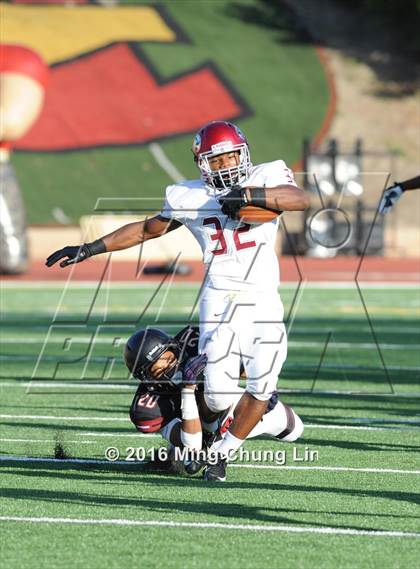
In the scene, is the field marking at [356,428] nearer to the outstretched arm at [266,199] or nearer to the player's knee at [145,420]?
the player's knee at [145,420]

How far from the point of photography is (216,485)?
6.05m

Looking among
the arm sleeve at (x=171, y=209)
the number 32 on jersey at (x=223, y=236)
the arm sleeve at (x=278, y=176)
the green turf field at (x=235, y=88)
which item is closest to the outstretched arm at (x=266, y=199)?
the arm sleeve at (x=278, y=176)

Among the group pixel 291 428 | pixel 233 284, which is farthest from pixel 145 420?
pixel 233 284

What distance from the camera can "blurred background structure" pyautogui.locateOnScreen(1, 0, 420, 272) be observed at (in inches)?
1353

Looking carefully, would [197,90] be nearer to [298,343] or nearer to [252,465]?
[298,343]

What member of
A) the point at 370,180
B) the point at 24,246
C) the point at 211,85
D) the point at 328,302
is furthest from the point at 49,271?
the point at 211,85

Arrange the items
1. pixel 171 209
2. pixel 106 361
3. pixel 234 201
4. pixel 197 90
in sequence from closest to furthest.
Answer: pixel 234 201, pixel 171 209, pixel 106 361, pixel 197 90

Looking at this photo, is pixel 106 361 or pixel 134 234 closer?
pixel 134 234

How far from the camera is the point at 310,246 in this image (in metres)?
27.5

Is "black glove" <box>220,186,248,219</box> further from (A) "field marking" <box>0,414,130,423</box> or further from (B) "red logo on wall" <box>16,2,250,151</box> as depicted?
(B) "red logo on wall" <box>16,2,250,151</box>

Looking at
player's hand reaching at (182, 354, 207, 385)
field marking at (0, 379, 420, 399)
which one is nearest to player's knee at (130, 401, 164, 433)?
player's hand reaching at (182, 354, 207, 385)

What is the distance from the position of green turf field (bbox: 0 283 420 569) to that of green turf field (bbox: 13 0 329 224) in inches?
848

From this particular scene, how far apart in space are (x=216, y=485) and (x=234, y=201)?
1427mm
